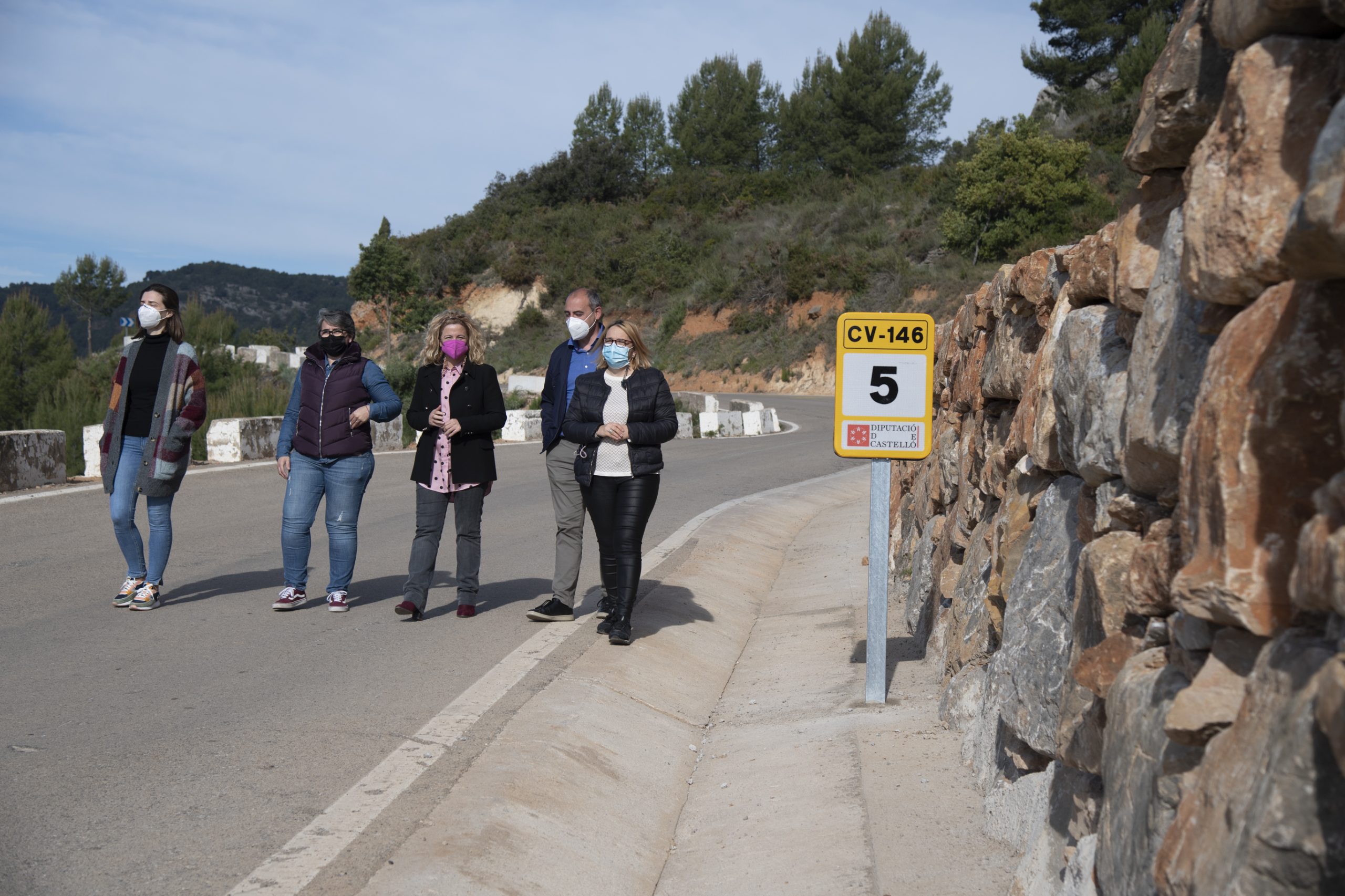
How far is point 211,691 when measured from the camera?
6035 mm

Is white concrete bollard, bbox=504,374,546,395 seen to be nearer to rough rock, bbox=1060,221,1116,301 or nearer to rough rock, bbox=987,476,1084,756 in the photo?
rough rock, bbox=987,476,1084,756

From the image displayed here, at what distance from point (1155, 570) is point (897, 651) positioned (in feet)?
14.5

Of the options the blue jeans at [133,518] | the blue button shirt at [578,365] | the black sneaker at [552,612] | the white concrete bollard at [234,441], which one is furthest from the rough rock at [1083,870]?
the white concrete bollard at [234,441]

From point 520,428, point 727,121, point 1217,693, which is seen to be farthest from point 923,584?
point 727,121

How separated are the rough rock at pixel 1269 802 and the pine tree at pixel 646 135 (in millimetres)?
89900

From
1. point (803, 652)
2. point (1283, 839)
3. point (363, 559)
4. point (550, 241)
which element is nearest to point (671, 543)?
point (363, 559)

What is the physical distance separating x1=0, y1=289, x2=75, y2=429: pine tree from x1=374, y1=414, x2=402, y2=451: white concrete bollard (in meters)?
5.92

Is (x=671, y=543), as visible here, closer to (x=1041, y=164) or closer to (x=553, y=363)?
(x=553, y=363)

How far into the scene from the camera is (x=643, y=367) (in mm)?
7359

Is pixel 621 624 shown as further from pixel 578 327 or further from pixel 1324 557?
pixel 1324 557

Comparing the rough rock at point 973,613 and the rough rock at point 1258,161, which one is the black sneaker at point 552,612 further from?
the rough rock at point 1258,161

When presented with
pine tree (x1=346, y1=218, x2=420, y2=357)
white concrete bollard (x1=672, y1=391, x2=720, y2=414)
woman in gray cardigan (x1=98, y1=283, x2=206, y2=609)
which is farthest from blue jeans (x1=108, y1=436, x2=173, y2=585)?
pine tree (x1=346, y1=218, x2=420, y2=357)

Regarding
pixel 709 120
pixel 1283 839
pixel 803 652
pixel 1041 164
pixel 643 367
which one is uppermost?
pixel 709 120

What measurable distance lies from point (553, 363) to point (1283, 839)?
20.2 feet
